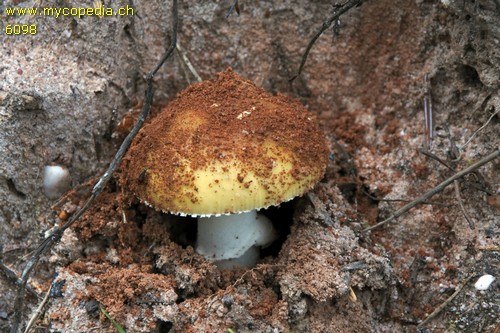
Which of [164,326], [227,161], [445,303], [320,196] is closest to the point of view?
[227,161]

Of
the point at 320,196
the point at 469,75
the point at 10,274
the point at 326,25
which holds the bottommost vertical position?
the point at 10,274

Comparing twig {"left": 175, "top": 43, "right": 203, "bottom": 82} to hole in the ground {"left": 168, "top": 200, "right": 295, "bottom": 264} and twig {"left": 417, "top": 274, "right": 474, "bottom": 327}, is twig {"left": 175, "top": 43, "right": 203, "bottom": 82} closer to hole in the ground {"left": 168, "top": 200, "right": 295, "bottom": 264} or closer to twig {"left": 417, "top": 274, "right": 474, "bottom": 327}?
hole in the ground {"left": 168, "top": 200, "right": 295, "bottom": 264}

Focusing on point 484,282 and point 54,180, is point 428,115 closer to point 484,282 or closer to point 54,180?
point 484,282

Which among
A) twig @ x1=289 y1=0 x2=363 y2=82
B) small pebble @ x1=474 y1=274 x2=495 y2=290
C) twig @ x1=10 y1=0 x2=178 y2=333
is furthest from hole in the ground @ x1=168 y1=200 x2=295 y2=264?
small pebble @ x1=474 y1=274 x2=495 y2=290

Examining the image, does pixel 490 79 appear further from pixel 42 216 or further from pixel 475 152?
pixel 42 216

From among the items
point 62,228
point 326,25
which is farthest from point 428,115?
point 62,228

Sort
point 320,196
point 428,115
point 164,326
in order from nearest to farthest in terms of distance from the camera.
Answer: point 164,326
point 320,196
point 428,115

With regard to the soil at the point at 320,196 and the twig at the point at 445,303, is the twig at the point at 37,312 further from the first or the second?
the twig at the point at 445,303
